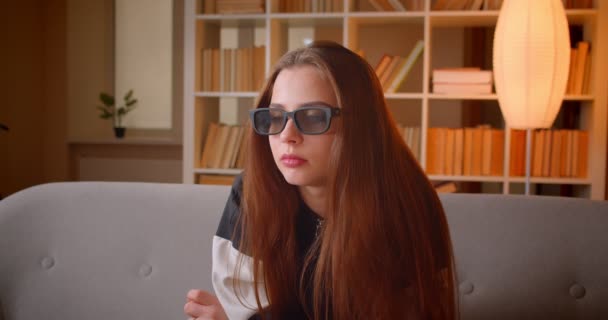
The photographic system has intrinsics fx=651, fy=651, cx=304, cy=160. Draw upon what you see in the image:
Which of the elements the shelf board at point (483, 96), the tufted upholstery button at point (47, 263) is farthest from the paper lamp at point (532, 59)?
the tufted upholstery button at point (47, 263)

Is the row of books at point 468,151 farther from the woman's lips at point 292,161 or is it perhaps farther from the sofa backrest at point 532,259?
the woman's lips at point 292,161

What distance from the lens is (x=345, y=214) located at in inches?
41.6

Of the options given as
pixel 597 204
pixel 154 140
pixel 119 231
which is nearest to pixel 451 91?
pixel 597 204

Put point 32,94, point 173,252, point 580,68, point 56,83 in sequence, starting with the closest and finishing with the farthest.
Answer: point 173,252, point 580,68, point 32,94, point 56,83

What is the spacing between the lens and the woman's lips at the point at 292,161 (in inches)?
41.6

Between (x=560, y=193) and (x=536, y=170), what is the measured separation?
1114mm

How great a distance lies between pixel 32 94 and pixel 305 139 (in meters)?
4.78

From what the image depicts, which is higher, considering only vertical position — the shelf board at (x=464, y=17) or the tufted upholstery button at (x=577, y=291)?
the shelf board at (x=464, y=17)

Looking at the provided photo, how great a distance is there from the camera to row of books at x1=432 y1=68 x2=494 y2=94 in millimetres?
3350

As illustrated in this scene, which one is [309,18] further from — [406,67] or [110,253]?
[110,253]

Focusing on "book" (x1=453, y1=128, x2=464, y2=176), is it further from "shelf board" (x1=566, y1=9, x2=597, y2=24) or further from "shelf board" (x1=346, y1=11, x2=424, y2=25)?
"shelf board" (x1=566, y1=9, x2=597, y2=24)

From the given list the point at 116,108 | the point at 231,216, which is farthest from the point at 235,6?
the point at 231,216

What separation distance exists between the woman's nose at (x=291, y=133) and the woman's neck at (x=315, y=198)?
110 mm

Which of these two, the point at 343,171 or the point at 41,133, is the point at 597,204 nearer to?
the point at 343,171
